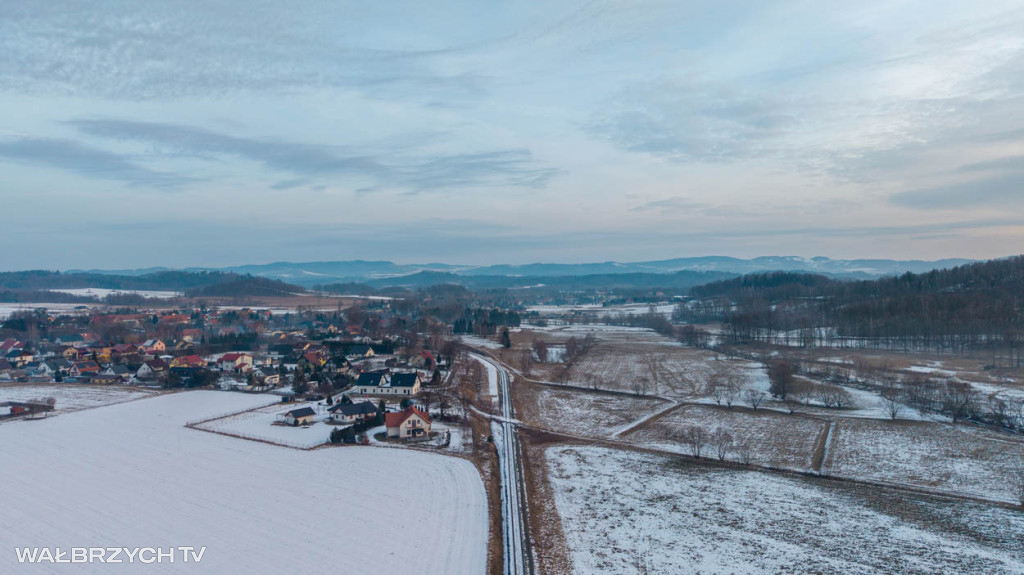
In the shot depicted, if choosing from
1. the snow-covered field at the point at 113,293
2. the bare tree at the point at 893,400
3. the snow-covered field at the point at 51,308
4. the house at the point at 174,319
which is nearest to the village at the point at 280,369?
the house at the point at 174,319

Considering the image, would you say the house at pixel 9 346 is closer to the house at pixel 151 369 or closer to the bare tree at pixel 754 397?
the house at pixel 151 369

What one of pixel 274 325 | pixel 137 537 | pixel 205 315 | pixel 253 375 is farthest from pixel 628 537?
pixel 205 315

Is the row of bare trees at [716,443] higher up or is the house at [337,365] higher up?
the house at [337,365]

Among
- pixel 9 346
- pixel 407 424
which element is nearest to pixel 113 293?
pixel 9 346

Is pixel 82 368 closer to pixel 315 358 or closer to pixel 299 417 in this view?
pixel 315 358

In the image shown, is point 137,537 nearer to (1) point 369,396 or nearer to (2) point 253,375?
(1) point 369,396

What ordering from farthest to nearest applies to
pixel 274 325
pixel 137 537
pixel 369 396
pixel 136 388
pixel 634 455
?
pixel 274 325 → pixel 136 388 → pixel 369 396 → pixel 634 455 → pixel 137 537
